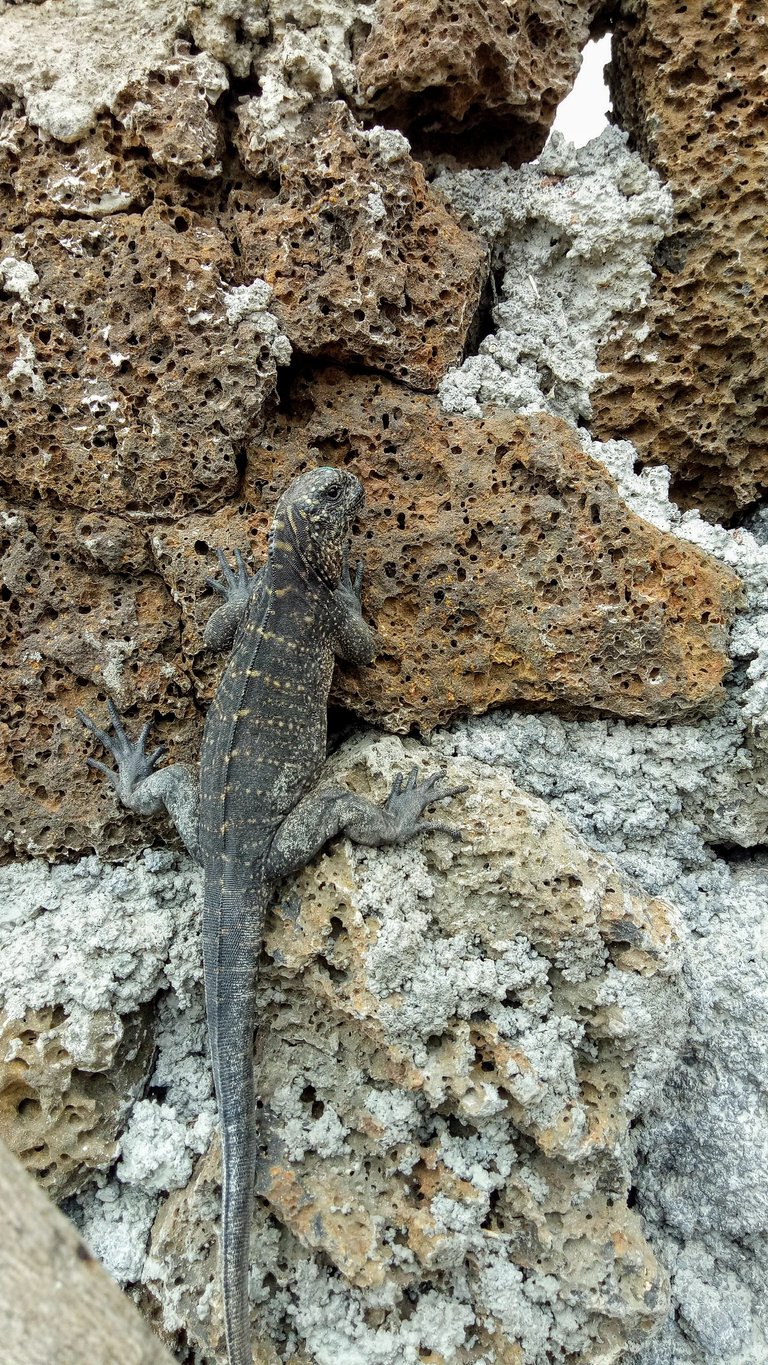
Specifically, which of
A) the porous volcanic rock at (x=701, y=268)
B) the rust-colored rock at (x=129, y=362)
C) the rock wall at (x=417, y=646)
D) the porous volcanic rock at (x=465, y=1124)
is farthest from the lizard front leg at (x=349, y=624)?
the porous volcanic rock at (x=701, y=268)

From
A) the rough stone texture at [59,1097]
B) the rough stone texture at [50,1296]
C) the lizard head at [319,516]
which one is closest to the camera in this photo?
the rough stone texture at [50,1296]

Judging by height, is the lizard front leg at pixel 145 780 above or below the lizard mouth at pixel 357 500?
below

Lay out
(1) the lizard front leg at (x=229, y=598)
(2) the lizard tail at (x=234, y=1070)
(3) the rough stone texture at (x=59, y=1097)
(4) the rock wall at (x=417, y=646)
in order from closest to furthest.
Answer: (2) the lizard tail at (x=234, y=1070), (4) the rock wall at (x=417, y=646), (3) the rough stone texture at (x=59, y=1097), (1) the lizard front leg at (x=229, y=598)

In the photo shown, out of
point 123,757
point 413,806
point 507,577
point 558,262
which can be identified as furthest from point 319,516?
point 558,262

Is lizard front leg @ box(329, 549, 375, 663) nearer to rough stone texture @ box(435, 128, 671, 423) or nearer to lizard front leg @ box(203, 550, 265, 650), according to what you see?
lizard front leg @ box(203, 550, 265, 650)

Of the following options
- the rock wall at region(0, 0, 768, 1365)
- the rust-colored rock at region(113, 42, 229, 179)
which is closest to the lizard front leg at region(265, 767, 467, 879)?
the rock wall at region(0, 0, 768, 1365)

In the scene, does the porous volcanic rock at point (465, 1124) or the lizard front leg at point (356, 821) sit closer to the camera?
the porous volcanic rock at point (465, 1124)

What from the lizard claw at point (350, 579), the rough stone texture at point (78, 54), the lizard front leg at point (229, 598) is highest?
the rough stone texture at point (78, 54)

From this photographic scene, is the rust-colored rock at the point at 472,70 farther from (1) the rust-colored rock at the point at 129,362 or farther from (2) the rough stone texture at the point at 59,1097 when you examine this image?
(2) the rough stone texture at the point at 59,1097

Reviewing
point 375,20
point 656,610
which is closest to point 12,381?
point 375,20
